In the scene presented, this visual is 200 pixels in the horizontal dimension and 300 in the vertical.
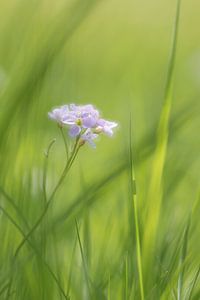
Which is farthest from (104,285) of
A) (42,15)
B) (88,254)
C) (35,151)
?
(42,15)

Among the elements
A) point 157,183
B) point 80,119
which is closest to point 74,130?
point 80,119

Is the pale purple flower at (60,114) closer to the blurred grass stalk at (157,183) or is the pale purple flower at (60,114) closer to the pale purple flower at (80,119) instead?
the pale purple flower at (80,119)

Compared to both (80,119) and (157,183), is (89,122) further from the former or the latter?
(157,183)

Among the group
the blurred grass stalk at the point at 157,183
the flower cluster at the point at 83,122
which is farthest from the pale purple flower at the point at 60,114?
the blurred grass stalk at the point at 157,183

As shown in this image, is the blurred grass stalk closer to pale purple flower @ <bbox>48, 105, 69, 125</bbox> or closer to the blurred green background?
the blurred green background

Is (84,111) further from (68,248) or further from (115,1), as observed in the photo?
(115,1)

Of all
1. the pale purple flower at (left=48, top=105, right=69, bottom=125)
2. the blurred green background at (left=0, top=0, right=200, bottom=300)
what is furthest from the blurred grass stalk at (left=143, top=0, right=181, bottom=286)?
the pale purple flower at (left=48, top=105, right=69, bottom=125)
